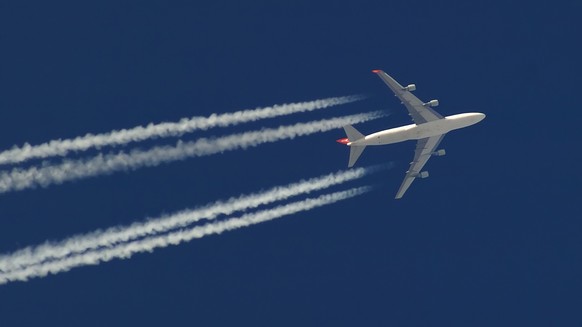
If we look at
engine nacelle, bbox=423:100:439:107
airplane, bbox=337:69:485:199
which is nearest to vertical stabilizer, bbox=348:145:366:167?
airplane, bbox=337:69:485:199

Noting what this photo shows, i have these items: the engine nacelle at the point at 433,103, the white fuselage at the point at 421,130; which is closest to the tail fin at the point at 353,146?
the white fuselage at the point at 421,130

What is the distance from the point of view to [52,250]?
11175 cm

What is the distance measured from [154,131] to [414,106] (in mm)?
28849

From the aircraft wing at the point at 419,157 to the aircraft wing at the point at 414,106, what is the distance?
12.9ft

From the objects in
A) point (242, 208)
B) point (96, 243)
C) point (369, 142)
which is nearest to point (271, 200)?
point (242, 208)

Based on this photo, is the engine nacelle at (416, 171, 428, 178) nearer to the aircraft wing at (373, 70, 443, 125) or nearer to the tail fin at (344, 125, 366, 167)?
the aircraft wing at (373, 70, 443, 125)

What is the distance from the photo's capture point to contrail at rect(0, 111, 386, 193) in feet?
365

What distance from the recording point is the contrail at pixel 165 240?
4350 inches

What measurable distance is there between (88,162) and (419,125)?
36239 millimetres

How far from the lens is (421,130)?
428 feet

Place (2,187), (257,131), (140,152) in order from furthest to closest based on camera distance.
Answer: (257,131)
(140,152)
(2,187)

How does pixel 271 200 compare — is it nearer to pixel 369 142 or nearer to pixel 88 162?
pixel 369 142

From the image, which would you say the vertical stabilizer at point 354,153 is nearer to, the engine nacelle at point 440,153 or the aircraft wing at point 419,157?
the aircraft wing at point 419,157

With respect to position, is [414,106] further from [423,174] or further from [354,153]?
[423,174]
